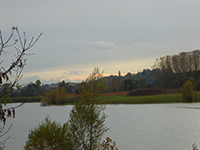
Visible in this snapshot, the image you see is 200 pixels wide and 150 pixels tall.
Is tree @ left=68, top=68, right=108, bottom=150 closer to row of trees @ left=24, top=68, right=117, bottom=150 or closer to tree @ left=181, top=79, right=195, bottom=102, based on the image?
row of trees @ left=24, top=68, right=117, bottom=150

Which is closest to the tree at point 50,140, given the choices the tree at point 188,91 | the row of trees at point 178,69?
the tree at point 188,91

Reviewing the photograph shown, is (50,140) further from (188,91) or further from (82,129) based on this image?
(188,91)

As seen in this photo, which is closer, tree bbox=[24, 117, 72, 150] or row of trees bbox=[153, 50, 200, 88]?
tree bbox=[24, 117, 72, 150]

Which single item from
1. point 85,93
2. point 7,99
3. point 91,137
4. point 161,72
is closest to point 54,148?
point 91,137

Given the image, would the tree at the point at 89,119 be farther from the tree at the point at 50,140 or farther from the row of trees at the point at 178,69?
the row of trees at the point at 178,69

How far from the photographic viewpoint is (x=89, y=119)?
1358 cm

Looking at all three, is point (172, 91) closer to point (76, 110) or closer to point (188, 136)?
point (188, 136)

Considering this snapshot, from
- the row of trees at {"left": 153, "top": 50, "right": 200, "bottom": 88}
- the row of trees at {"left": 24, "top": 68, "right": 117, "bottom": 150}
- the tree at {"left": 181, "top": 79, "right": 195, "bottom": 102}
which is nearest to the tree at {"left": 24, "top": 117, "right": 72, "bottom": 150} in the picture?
the row of trees at {"left": 24, "top": 68, "right": 117, "bottom": 150}

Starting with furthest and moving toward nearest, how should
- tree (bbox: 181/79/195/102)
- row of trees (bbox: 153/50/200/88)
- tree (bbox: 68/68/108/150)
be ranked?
row of trees (bbox: 153/50/200/88)
tree (bbox: 181/79/195/102)
tree (bbox: 68/68/108/150)

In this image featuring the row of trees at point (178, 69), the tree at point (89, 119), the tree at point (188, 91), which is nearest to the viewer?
the tree at point (89, 119)

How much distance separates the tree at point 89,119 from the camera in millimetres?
13456

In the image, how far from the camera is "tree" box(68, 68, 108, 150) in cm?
1346

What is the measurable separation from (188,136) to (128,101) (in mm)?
52677

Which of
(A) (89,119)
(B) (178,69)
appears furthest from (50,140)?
(B) (178,69)
